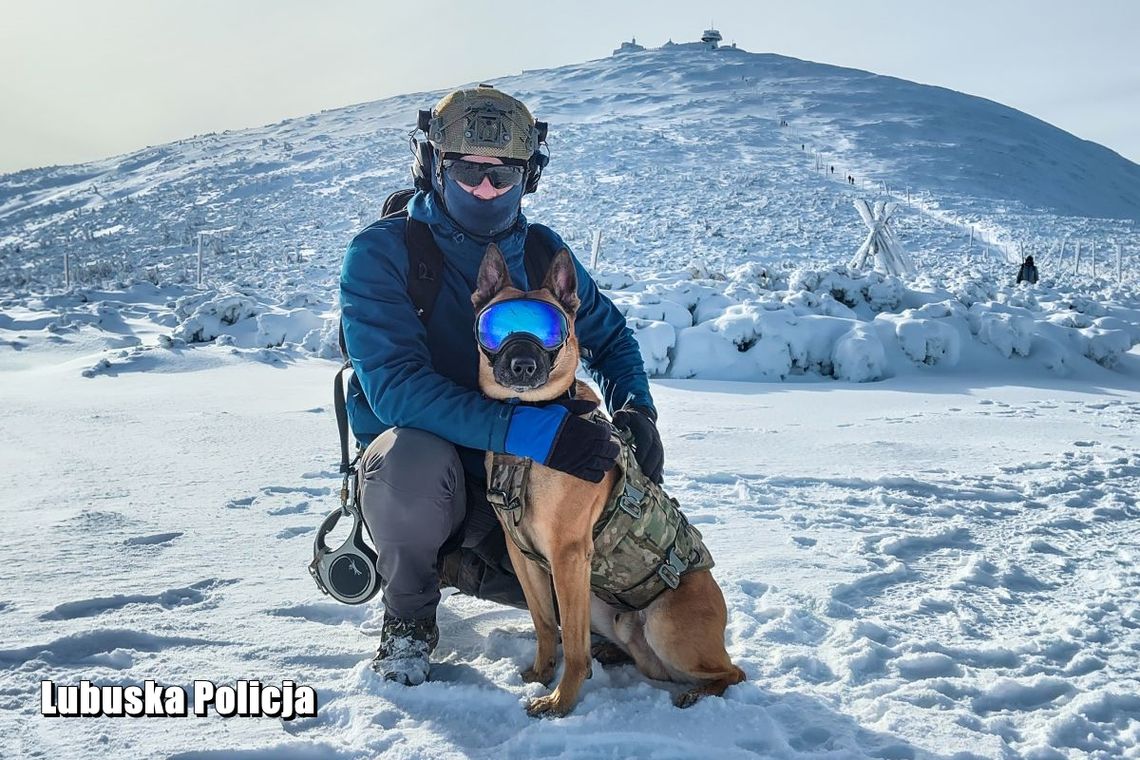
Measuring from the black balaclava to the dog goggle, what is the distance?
0.02 metres

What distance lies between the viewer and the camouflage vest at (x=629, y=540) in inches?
75.9

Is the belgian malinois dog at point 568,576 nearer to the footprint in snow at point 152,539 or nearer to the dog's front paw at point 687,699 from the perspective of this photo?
the dog's front paw at point 687,699

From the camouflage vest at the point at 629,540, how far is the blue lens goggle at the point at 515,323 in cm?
26

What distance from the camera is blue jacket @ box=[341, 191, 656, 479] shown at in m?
1.90

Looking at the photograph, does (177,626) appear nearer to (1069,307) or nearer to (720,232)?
(1069,307)

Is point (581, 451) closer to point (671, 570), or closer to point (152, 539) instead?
→ point (671, 570)

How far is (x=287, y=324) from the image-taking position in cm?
938

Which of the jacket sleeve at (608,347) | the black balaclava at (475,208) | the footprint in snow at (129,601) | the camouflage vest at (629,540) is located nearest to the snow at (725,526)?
the footprint in snow at (129,601)

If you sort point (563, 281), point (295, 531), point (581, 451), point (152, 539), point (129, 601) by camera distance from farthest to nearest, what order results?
point (295, 531) → point (152, 539) → point (129, 601) → point (563, 281) → point (581, 451)

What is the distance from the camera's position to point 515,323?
1909 millimetres

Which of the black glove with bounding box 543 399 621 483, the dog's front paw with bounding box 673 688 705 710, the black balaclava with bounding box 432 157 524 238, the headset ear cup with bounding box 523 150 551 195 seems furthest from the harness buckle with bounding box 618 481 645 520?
the headset ear cup with bounding box 523 150 551 195

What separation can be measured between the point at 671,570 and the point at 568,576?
0.29 meters

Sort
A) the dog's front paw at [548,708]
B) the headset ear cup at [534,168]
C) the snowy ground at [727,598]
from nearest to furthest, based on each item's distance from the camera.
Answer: the snowy ground at [727,598]
the dog's front paw at [548,708]
the headset ear cup at [534,168]

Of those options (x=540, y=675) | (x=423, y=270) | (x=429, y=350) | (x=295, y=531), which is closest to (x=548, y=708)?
(x=540, y=675)
